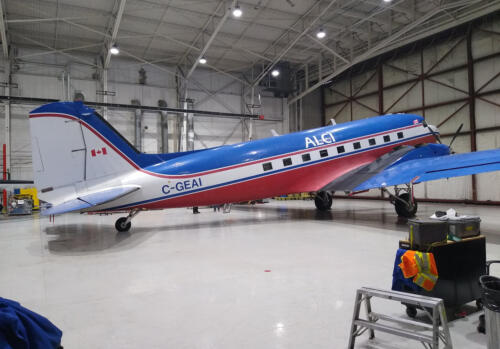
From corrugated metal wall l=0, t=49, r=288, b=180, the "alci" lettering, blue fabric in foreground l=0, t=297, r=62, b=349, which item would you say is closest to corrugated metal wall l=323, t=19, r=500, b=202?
corrugated metal wall l=0, t=49, r=288, b=180

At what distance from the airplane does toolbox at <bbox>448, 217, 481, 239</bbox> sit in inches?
207

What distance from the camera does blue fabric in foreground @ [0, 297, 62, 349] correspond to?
189 centimetres

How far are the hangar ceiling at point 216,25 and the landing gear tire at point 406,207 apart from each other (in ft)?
37.0

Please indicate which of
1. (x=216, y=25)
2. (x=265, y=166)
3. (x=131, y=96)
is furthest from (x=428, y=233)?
(x=131, y=96)

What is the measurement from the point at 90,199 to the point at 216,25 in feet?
52.0

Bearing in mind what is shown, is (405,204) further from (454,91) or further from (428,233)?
(454,91)

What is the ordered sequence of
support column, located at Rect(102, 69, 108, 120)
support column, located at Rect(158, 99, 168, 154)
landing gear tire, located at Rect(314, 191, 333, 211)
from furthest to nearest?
support column, located at Rect(158, 99, 168, 154) < support column, located at Rect(102, 69, 108, 120) < landing gear tire, located at Rect(314, 191, 333, 211)

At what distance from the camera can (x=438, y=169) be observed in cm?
965

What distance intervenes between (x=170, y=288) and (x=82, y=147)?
5.88m

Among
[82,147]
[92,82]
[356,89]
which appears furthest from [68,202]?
[356,89]

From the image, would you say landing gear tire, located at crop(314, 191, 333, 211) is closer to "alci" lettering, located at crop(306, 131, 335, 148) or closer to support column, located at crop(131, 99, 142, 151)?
"alci" lettering, located at crop(306, 131, 335, 148)

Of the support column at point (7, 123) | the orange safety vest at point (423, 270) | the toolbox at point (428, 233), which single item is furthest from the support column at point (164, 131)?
the orange safety vest at point (423, 270)

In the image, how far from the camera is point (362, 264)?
6.14 metres

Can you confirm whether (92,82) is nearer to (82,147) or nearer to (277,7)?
(277,7)
